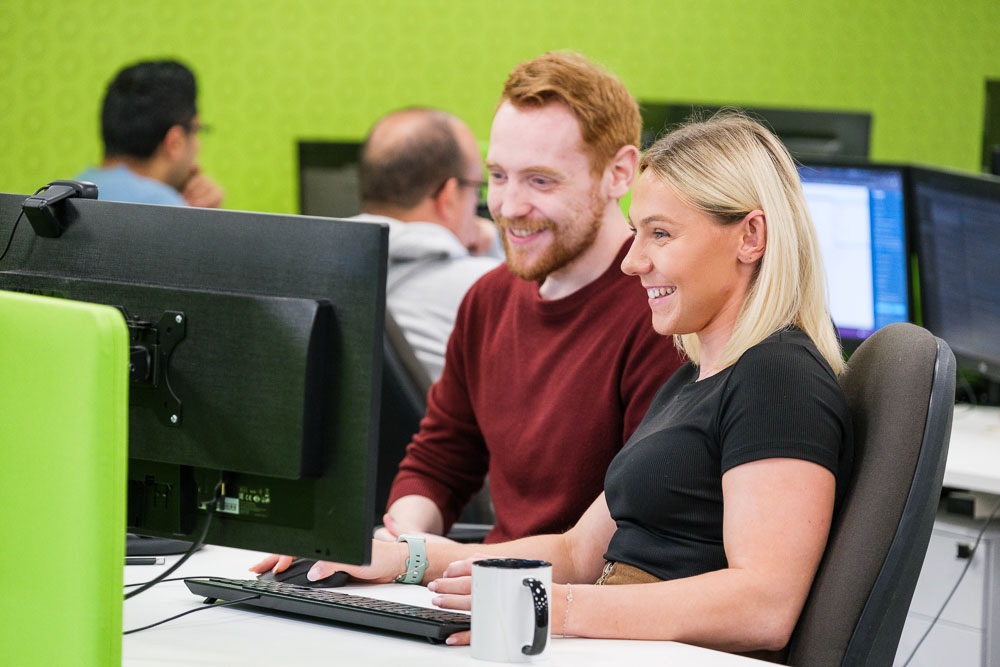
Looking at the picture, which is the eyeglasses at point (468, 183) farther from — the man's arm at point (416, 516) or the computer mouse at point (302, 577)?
the computer mouse at point (302, 577)

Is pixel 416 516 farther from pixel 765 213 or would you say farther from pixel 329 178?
pixel 329 178

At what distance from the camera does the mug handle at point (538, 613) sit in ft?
3.61

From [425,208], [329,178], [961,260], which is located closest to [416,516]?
[425,208]

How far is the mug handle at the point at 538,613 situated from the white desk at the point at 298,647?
29mm

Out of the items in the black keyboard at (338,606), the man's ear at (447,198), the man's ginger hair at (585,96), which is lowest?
the black keyboard at (338,606)

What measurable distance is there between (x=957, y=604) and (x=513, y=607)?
1.24 meters

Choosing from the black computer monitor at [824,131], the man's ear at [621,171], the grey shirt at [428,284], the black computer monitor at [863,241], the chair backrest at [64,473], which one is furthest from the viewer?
the black computer monitor at [824,131]

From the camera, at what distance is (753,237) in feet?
4.52

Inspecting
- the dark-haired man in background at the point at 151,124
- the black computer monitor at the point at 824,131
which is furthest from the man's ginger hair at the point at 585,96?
the dark-haired man in background at the point at 151,124

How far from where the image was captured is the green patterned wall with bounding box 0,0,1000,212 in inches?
156

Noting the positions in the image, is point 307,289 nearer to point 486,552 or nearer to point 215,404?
point 215,404

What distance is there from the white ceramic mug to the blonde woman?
0.08 meters

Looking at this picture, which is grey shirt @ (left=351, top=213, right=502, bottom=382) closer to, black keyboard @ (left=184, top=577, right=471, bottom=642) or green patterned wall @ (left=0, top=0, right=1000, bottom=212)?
black keyboard @ (left=184, top=577, right=471, bottom=642)

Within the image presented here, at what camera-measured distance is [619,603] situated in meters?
1.22
